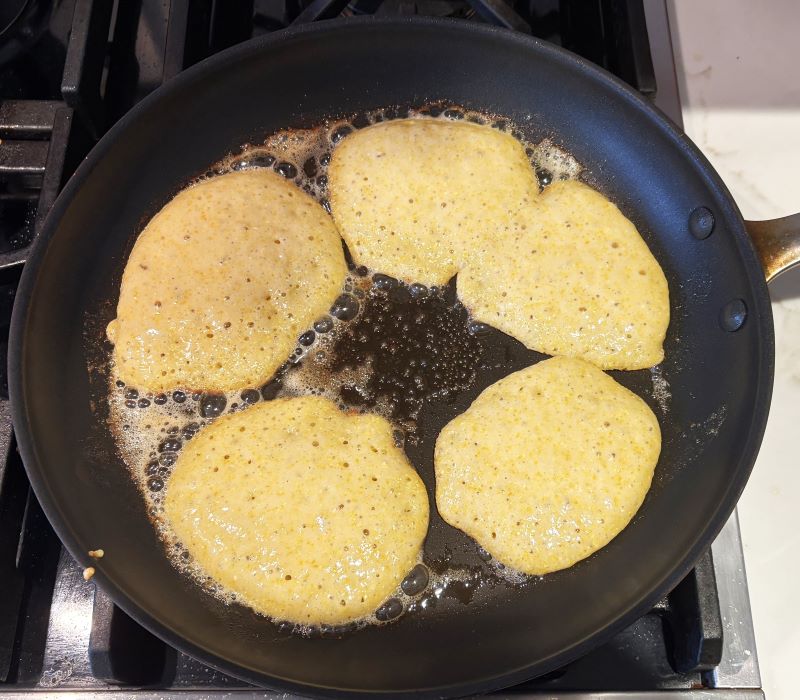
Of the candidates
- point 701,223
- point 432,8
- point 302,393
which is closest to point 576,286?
point 701,223

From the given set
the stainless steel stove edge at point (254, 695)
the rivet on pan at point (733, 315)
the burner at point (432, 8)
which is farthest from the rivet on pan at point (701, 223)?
the stainless steel stove edge at point (254, 695)

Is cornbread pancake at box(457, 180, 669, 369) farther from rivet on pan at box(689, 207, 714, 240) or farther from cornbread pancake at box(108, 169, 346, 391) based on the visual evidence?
cornbread pancake at box(108, 169, 346, 391)

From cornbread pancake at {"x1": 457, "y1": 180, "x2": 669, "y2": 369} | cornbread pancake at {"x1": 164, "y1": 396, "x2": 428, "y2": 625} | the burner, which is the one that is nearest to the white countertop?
cornbread pancake at {"x1": 457, "y1": 180, "x2": 669, "y2": 369}

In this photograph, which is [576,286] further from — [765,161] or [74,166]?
[74,166]

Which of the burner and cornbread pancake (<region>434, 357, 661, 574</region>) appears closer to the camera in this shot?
cornbread pancake (<region>434, 357, 661, 574</region>)

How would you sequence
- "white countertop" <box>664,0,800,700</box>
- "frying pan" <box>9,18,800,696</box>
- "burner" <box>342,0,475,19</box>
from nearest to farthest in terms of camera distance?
"frying pan" <box>9,18,800,696</box>
"white countertop" <box>664,0,800,700</box>
"burner" <box>342,0,475,19</box>

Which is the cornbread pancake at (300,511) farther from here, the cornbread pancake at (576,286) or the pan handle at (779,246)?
the pan handle at (779,246)

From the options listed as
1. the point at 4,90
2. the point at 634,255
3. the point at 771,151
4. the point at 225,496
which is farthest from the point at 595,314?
the point at 4,90
